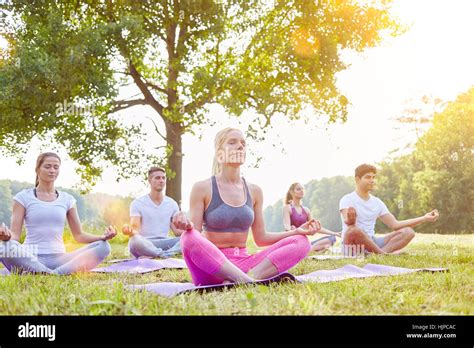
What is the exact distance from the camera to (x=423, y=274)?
5.32 meters

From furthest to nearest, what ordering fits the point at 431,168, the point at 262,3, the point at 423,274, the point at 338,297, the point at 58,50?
1. the point at 431,168
2. the point at 262,3
3. the point at 58,50
4. the point at 423,274
5. the point at 338,297

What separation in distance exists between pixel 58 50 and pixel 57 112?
5.03ft

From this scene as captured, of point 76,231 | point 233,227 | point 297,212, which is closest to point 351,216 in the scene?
point 297,212

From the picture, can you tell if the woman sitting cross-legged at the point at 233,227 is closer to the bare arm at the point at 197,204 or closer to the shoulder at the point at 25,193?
the bare arm at the point at 197,204

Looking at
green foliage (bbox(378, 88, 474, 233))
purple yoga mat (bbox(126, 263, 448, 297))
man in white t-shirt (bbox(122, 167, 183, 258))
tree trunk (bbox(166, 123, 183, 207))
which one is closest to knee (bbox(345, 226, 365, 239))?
purple yoga mat (bbox(126, 263, 448, 297))

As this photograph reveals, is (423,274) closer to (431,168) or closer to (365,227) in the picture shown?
(365,227)

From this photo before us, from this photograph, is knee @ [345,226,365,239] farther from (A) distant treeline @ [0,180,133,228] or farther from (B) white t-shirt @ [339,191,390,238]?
(A) distant treeline @ [0,180,133,228]

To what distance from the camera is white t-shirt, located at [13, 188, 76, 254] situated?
240 inches

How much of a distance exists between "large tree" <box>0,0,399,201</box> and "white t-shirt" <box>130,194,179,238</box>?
509 cm

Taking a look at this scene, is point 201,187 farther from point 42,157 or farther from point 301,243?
point 42,157

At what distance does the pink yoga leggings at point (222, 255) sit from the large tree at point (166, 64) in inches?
350

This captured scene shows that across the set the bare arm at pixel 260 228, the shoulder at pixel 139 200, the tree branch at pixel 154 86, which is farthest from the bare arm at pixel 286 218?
the tree branch at pixel 154 86

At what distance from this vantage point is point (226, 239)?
4707 millimetres

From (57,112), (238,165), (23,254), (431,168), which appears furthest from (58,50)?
(431,168)
